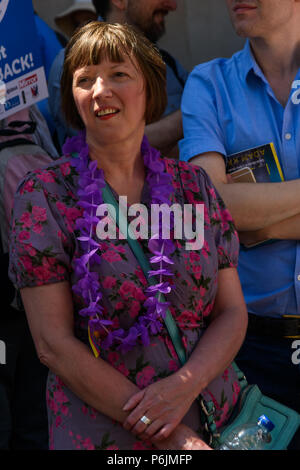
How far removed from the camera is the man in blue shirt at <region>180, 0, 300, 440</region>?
101 inches

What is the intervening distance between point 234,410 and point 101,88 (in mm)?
1185

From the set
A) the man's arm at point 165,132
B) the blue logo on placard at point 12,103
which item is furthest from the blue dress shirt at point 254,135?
the blue logo on placard at point 12,103

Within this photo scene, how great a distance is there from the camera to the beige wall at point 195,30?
Answer: 4191 millimetres

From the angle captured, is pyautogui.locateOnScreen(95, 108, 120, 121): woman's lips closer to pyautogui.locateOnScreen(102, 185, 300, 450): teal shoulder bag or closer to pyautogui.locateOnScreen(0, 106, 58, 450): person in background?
pyautogui.locateOnScreen(102, 185, 300, 450): teal shoulder bag

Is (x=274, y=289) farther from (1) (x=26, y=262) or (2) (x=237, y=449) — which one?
(1) (x=26, y=262)

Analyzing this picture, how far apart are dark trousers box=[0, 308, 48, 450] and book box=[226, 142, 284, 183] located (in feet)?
3.70

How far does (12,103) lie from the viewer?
2809 millimetres

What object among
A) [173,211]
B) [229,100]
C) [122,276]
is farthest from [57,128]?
[122,276]

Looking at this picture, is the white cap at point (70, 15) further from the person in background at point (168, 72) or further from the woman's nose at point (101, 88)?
the woman's nose at point (101, 88)

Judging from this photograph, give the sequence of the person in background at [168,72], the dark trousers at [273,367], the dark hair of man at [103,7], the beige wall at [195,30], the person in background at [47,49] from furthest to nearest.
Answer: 1. the beige wall at [195,30]
2. the dark hair of man at [103,7]
3. the person in background at [47,49]
4. the person in background at [168,72]
5. the dark trousers at [273,367]

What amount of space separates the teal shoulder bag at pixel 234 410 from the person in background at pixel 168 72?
114cm

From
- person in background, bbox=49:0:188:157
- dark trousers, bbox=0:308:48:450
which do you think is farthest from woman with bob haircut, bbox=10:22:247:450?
person in background, bbox=49:0:188:157

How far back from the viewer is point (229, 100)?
2.71m
